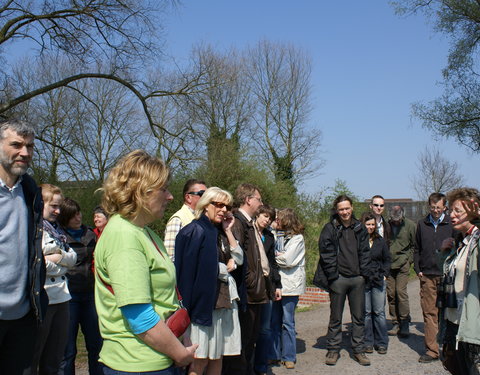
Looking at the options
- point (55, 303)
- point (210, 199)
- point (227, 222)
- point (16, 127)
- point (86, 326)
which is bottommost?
point (86, 326)

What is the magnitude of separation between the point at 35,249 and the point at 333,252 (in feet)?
15.2

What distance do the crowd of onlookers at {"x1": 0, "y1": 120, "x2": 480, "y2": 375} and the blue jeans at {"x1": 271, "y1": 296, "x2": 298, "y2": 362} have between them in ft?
0.05

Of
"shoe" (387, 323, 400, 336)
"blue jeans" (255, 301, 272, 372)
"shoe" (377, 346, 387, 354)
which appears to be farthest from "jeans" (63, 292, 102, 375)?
"shoe" (387, 323, 400, 336)

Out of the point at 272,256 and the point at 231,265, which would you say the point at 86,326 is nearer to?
the point at 231,265

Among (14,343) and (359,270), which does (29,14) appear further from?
(14,343)

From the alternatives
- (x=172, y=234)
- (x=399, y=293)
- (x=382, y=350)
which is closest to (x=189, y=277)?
(x=172, y=234)

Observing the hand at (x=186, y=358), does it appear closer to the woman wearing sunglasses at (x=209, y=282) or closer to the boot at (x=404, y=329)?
the woman wearing sunglasses at (x=209, y=282)

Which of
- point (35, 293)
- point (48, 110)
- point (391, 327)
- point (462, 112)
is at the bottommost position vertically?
point (391, 327)

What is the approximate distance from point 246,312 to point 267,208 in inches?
56.3

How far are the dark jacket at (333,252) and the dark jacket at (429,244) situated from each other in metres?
1.05

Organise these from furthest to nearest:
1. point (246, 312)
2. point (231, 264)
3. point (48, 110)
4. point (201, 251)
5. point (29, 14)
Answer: point (48, 110)
point (29, 14)
point (246, 312)
point (231, 264)
point (201, 251)

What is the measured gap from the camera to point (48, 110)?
20375mm

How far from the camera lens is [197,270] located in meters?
4.15

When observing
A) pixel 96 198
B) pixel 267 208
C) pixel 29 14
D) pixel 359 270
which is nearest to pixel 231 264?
pixel 267 208
